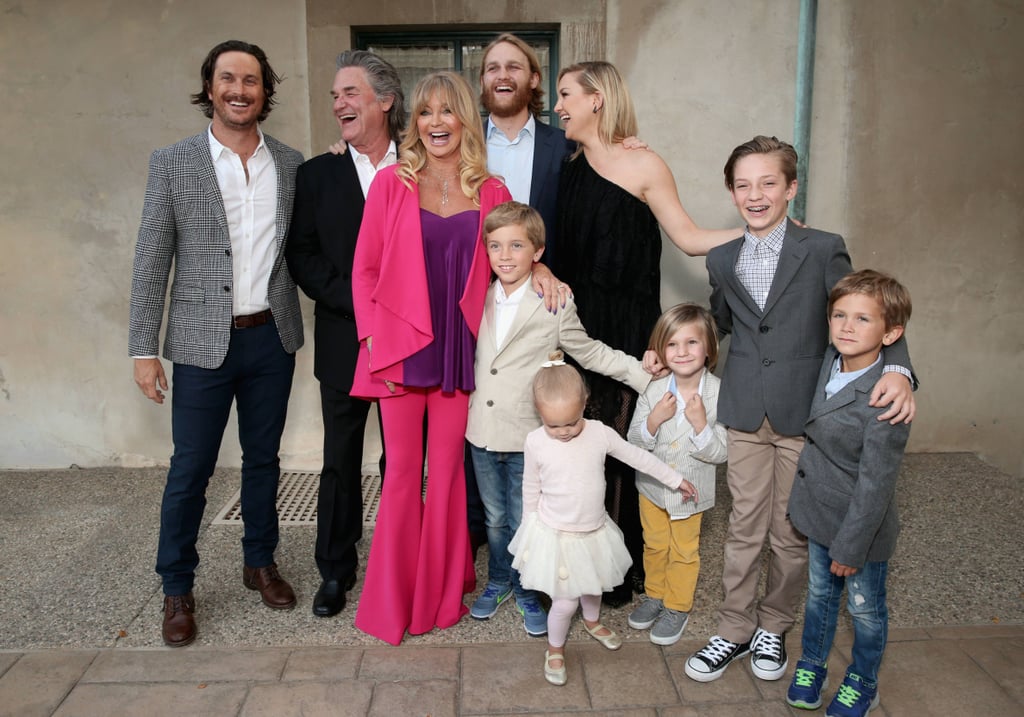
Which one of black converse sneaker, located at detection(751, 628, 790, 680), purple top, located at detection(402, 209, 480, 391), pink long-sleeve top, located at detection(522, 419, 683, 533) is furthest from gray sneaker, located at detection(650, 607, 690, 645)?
purple top, located at detection(402, 209, 480, 391)

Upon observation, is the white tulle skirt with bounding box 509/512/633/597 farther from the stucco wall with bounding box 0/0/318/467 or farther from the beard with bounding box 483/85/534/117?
the stucco wall with bounding box 0/0/318/467

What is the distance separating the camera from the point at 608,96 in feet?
10.0

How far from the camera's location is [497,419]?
2984mm

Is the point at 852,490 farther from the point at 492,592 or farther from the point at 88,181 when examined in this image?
the point at 88,181

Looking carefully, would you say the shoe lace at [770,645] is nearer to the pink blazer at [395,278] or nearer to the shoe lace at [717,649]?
the shoe lace at [717,649]

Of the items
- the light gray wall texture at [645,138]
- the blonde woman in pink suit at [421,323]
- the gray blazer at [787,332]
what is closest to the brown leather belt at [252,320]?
the blonde woman in pink suit at [421,323]

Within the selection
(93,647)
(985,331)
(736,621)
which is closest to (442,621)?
(736,621)

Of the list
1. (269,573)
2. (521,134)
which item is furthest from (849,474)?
(269,573)

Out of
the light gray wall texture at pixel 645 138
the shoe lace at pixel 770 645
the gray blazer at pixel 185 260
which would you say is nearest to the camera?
the shoe lace at pixel 770 645

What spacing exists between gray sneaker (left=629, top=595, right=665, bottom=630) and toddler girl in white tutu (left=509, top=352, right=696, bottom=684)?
1.37 ft

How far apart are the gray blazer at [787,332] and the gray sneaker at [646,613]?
2.97 ft

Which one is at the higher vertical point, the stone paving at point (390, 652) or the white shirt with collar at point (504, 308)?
the white shirt with collar at point (504, 308)

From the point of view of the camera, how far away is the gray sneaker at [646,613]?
3.19 metres

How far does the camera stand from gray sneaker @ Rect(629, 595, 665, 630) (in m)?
3.19
